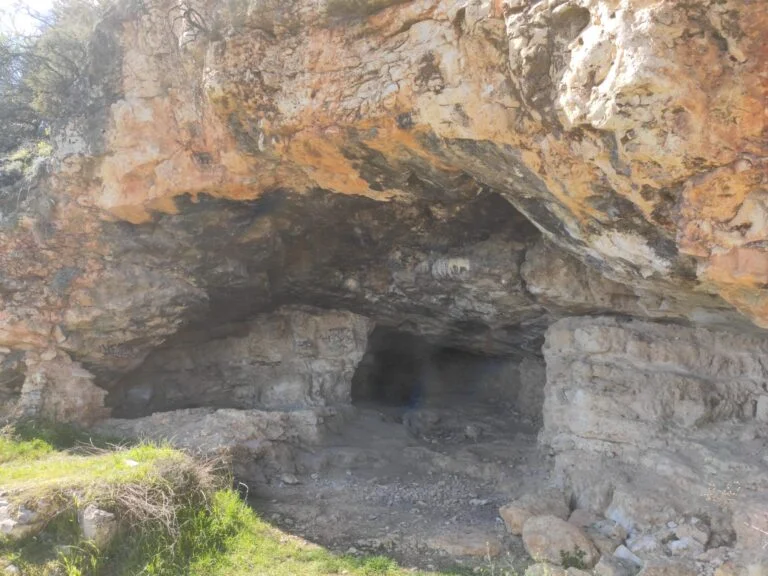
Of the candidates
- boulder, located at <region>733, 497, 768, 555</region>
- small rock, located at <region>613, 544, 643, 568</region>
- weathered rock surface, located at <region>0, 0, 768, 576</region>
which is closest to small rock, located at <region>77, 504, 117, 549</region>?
weathered rock surface, located at <region>0, 0, 768, 576</region>

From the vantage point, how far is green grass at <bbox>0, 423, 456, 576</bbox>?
4215 millimetres

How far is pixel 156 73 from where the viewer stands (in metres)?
5.79

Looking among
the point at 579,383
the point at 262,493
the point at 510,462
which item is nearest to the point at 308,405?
the point at 262,493

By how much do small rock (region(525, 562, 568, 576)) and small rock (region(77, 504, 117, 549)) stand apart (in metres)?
3.11

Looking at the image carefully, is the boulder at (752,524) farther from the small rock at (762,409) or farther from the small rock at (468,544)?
the small rock at (468,544)

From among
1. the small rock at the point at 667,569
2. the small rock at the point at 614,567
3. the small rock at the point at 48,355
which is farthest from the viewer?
the small rock at the point at 48,355

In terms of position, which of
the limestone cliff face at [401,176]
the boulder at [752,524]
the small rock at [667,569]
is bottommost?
the small rock at [667,569]

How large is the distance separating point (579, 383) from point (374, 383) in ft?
16.1

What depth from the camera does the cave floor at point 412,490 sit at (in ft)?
15.3

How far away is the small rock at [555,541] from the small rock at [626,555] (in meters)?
0.15

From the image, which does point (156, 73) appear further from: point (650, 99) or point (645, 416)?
point (645, 416)

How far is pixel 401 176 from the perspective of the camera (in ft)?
17.3

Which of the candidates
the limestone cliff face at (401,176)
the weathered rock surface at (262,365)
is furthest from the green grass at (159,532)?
the weathered rock surface at (262,365)

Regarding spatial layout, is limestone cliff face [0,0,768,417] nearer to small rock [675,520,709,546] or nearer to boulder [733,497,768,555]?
boulder [733,497,768,555]
